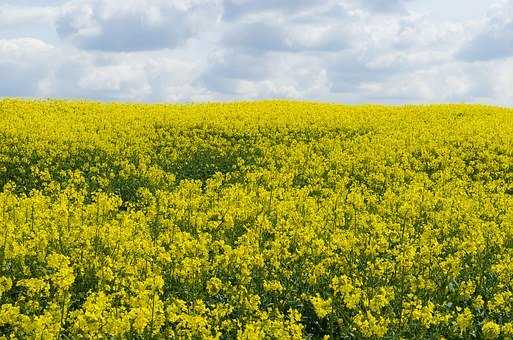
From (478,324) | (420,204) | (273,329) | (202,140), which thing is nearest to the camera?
(273,329)

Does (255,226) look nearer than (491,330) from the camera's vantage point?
No

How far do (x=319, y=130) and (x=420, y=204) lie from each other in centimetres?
1326

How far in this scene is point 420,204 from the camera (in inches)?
576

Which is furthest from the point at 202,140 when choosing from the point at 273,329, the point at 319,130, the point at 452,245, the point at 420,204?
the point at 273,329

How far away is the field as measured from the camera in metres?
7.63

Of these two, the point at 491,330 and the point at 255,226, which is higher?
the point at 255,226

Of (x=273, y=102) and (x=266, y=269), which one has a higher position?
(x=273, y=102)

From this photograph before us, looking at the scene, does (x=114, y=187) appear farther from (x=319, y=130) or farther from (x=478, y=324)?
(x=478, y=324)

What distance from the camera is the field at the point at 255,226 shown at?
7.63 metres

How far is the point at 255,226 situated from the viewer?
11.8m

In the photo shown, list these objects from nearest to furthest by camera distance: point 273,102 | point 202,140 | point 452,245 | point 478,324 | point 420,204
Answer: point 478,324 → point 452,245 → point 420,204 → point 202,140 → point 273,102

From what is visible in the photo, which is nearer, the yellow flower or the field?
the yellow flower

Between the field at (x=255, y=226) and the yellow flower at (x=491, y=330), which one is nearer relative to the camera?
the yellow flower at (x=491, y=330)

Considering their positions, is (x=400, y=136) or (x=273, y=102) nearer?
(x=400, y=136)
